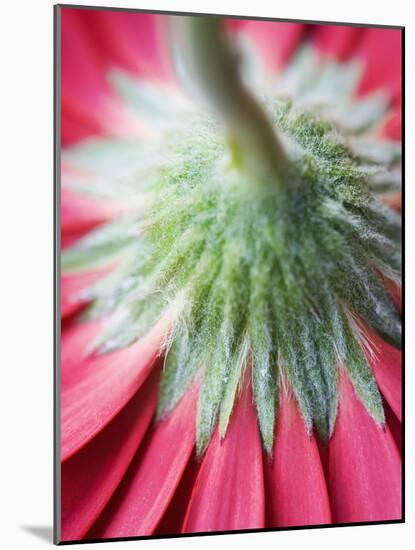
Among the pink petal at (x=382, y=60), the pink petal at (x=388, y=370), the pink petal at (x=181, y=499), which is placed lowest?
the pink petal at (x=181, y=499)

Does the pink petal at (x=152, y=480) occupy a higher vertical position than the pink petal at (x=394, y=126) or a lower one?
lower

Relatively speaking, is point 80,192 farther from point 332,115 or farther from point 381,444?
point 381,444

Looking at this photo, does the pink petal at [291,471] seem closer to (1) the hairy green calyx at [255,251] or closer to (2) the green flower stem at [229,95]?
(1) the hairy green calyx at [255,251]

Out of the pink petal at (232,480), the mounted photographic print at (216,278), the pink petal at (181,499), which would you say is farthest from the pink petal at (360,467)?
the pink petal at (181,499)

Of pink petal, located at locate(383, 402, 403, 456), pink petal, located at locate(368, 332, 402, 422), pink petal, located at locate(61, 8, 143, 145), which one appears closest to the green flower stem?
pink petal, located at locate(61, 8, 143, 145)

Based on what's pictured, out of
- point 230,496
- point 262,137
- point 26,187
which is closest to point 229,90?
point 262,137

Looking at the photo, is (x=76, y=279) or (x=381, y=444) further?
(x=381, y=444)

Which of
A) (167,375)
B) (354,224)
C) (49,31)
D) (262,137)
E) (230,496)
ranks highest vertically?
(49,31)
